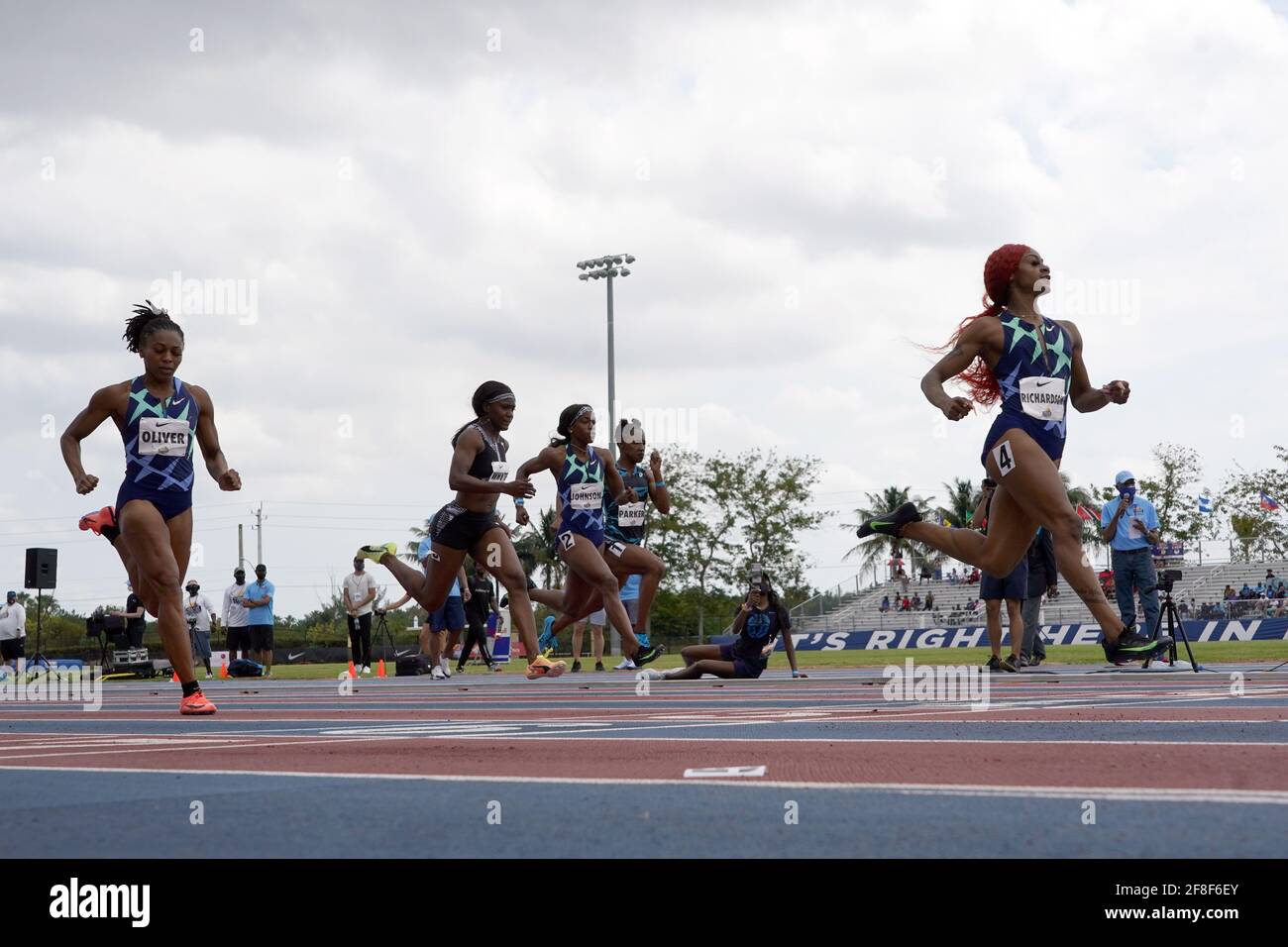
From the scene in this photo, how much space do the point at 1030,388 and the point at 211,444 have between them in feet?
16.2

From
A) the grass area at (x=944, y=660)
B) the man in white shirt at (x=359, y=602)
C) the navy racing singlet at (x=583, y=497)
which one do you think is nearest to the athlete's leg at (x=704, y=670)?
the navy racing singlet at (x=583, y=497)

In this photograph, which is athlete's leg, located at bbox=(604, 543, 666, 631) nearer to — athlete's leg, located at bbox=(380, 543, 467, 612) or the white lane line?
athlete's leg, located at bbox=(380, 543, 467, 612)

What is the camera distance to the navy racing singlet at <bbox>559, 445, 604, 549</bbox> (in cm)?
1337

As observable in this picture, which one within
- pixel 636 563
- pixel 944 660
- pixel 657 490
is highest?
pixel 657 490

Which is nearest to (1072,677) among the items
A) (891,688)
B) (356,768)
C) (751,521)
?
(891,688)

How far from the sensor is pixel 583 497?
13.4 metres

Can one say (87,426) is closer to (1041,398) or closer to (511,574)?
(511,574)

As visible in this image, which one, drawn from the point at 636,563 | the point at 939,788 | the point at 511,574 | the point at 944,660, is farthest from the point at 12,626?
the point at 939,788

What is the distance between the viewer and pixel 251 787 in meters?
4.24

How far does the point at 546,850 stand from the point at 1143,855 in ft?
3.77

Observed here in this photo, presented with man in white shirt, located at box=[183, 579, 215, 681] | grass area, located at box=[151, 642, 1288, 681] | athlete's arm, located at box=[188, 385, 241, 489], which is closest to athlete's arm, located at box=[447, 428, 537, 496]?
athlete's arm, located at box=[188, 385, 241, 489]

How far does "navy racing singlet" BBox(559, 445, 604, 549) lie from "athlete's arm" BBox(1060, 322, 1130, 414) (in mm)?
5864

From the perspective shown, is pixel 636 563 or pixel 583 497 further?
pixel 636 563
